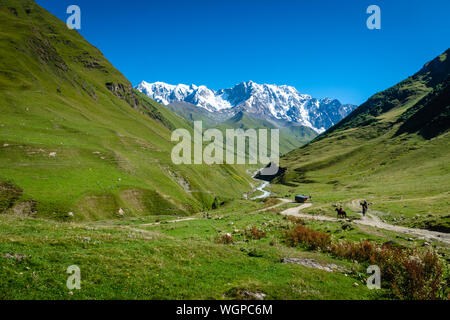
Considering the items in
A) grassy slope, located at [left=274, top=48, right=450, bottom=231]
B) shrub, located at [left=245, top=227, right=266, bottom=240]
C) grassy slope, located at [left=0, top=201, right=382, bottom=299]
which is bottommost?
shrub, located at [left=245, top=227, right=266, bottom=240]

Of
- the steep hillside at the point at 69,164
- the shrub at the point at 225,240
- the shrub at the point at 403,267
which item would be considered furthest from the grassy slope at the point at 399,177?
the steep hillside at the point at 69,164

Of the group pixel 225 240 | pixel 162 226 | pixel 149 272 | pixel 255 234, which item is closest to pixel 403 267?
pixel 255 234

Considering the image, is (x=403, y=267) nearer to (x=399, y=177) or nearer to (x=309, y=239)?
(x=309, y=239)

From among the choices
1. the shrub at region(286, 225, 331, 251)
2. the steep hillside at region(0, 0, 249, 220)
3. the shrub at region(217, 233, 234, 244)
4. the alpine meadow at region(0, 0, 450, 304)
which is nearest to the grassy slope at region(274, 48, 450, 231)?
the alpine meadow at region(0, 0, 450, 304)

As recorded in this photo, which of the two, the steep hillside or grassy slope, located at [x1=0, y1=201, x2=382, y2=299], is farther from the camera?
the steep hillside

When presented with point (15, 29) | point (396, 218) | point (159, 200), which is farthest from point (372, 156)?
point (15, 29)

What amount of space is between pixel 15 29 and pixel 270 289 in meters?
218

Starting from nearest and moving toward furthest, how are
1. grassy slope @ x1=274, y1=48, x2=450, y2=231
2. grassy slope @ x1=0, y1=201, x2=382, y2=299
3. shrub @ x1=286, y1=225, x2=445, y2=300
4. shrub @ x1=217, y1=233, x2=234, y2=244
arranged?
grassy slope @ x1=0, y1=201, x2=382, y2=299 → shrub @ x1=286, y1=225, x2=445, y2=300 → shrub @ x1=217, y1=233, x2=234, y2=244 → grassy slope @ x1=274, y1=48, x2=450, y2=231

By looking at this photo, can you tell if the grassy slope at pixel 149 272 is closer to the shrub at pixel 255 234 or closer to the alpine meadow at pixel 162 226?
the alpine meadow at pixel 162 226

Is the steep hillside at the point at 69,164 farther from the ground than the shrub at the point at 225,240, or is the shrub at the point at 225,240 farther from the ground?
the steep hillside at the point at 69,164

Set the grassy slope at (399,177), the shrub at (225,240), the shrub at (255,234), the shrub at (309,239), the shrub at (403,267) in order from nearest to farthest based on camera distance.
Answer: the shrub at (403,267)
the shrub at (309,239)
the shrub at (225,240)
the shrub at (255,234)
the grassy slope at (399,177)

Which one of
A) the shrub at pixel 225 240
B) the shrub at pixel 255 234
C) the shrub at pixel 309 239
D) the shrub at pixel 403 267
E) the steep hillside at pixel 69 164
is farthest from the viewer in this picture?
the steep hillside at pixel 69 164

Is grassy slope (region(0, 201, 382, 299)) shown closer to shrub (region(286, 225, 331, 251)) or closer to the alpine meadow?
the alpine meadow

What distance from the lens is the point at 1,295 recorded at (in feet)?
35.4
